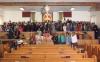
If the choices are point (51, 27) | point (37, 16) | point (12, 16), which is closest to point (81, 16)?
point (37, 16)

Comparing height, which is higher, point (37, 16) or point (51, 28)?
point (37, 16)

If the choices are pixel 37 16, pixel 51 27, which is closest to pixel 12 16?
pixel 37 16

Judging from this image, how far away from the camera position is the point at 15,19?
26.6 m

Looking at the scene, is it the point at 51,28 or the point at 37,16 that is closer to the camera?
the point at 51,28

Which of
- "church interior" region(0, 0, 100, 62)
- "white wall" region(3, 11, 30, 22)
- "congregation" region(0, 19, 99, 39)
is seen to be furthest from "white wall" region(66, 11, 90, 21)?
"white wall" region(3, 11, 30, 22)

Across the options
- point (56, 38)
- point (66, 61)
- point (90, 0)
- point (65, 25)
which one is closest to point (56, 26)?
point (65, 25)

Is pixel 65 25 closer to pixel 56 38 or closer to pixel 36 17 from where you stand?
pixel 56 38

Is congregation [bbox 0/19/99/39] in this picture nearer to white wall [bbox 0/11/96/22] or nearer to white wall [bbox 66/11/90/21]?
white wall [bbox 66/11/90/21]

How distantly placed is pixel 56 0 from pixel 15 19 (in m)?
9.82

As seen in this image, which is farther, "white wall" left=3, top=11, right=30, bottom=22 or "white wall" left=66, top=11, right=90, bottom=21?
"white wall" left=3, top=11, right=30, bottom=22

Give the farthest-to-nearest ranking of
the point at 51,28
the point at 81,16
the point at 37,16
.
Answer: the point at 37,16
the point at 81,16
the point at 51,28

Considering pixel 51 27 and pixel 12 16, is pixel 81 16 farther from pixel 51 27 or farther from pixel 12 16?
pixel 51 27

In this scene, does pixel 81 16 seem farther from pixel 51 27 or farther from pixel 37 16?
pixel 51 27

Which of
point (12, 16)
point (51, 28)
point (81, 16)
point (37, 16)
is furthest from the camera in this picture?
point (37, 16)
